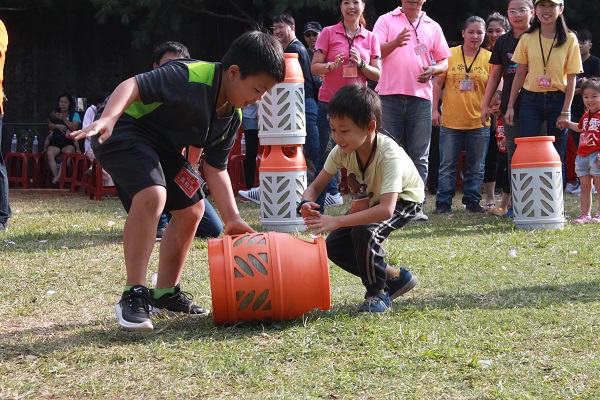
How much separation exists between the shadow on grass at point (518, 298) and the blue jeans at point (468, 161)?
3.85 metres

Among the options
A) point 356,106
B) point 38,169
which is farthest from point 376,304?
point 38,169

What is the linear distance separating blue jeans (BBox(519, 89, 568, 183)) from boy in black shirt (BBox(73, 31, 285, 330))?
4.18 meters

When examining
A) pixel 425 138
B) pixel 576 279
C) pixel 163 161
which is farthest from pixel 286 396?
pixel 425 138

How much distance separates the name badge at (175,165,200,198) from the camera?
402 centimetres

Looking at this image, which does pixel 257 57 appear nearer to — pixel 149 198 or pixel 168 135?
pixel 168 135

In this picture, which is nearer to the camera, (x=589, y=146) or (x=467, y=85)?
(x=589, y=146)

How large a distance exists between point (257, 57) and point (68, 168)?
10.3 metres

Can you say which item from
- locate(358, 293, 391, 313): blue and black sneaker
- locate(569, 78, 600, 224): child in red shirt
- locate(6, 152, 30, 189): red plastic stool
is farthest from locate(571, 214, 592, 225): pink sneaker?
locate(6, 152, 30, 189): red plastic stool

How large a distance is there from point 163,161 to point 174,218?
12.6 inches

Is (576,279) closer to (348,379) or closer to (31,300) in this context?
(348,379)

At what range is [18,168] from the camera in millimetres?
Answer: 14078

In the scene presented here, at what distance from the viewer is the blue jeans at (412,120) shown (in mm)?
7695

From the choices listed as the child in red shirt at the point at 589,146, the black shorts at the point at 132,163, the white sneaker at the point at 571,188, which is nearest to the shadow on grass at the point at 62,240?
the black shorts at the point at 132,163

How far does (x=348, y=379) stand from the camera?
310 centimetres
